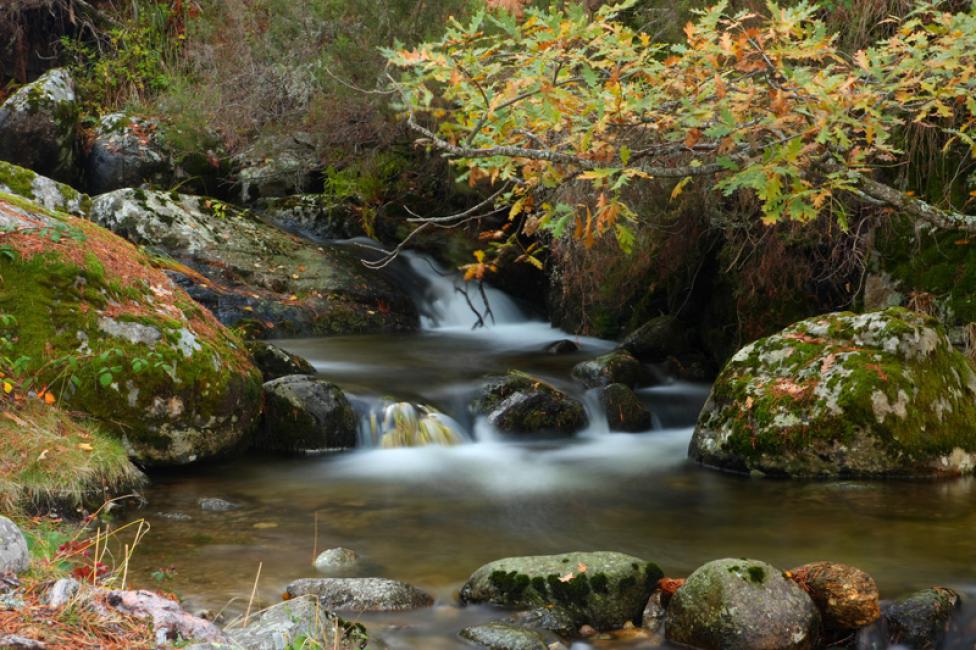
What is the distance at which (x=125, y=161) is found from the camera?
49.3 feet

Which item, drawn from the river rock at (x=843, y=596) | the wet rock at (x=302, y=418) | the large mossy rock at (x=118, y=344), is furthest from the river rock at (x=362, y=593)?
the wet rock at (x=302, y=418)

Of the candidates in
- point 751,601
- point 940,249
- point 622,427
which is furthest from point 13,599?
point 940,249

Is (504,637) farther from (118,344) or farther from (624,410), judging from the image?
(624,410)

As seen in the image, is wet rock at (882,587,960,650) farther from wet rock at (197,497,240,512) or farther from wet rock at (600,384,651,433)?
wet rock at (600,384,651,433)

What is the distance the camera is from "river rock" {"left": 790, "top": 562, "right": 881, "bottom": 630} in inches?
175

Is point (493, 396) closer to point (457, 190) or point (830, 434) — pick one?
point (830, 434)

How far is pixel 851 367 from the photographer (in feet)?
23.6

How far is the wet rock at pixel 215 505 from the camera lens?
6.13 metres

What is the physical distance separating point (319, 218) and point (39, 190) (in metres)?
4.54

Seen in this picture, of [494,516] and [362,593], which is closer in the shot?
[362,593]

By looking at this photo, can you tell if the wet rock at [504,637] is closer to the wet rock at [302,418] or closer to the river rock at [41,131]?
the wet rock at [302,418]

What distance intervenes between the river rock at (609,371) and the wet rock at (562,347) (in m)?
1.38

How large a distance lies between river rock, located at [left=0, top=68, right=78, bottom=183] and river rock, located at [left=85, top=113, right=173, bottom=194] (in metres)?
0.33

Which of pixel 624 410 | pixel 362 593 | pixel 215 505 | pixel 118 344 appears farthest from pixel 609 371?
pixel 362 593
